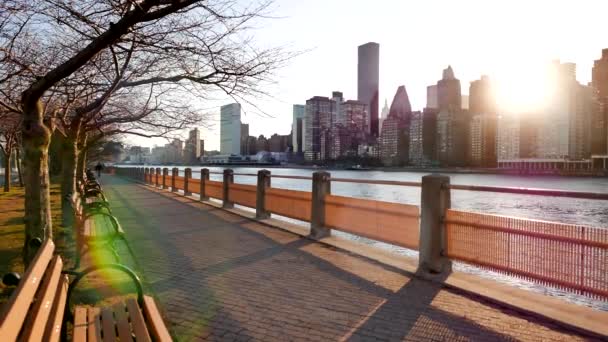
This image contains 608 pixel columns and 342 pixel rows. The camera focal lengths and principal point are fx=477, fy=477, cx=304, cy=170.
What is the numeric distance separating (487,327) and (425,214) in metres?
1.96

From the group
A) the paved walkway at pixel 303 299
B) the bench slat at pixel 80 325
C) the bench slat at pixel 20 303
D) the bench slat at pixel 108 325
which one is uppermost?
the bench slat at pixel 20 303

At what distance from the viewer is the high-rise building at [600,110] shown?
411ft

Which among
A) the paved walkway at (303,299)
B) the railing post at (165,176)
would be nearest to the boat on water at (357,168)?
the railing post at (165,176)

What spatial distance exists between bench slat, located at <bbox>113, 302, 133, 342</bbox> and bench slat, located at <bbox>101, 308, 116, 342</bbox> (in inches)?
1.4

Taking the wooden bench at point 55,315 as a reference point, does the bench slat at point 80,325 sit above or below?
below

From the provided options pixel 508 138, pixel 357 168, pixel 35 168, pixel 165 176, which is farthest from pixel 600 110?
pixel 35 168

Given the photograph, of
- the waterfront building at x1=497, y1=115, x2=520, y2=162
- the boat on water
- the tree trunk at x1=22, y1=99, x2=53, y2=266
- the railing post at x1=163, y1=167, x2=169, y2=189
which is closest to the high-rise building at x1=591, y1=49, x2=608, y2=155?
the waterfront building at x1=497, y1=115, x2=520, y2=162

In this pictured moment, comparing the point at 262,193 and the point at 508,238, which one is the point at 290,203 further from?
the point at 508,238

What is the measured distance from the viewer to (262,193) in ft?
38.7

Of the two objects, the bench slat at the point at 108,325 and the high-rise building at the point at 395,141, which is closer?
the bench slat at the point at 108,325

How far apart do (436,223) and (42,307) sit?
4.52 meters

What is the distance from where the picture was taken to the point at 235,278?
5.98 m

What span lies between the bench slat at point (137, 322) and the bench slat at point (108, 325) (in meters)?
0.13

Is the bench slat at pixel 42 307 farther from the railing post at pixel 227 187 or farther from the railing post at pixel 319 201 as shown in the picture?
the railing post at pixel 227 187
